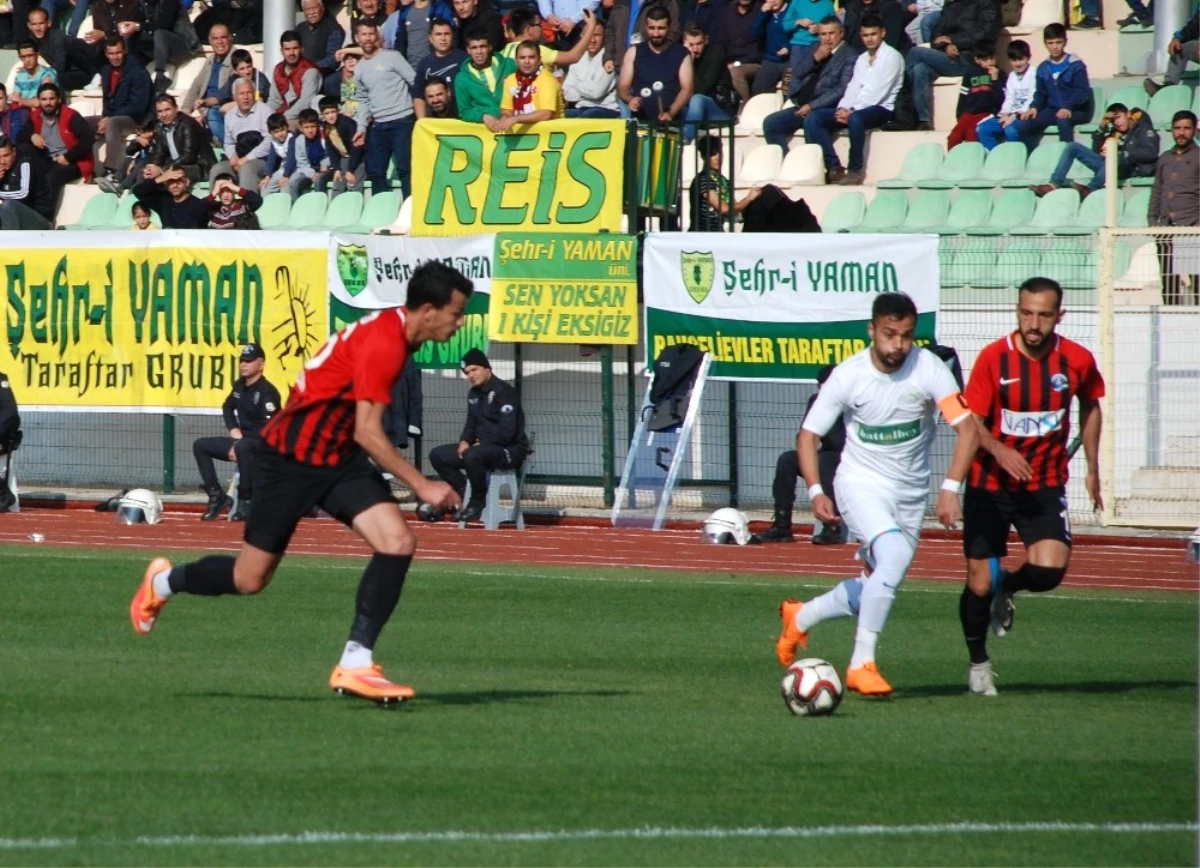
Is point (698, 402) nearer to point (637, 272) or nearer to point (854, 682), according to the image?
point (637, 272)

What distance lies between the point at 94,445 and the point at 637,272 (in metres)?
6.80

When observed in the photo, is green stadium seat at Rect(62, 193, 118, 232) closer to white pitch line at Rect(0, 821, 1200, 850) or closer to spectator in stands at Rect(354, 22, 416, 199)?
spectator in stands at Rect(354, 22, 416, 199)

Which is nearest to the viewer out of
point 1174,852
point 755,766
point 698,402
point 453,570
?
point 1174,852

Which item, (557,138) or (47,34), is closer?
(557,138)

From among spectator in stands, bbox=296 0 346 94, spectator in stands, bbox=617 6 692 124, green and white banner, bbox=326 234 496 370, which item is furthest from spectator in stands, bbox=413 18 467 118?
spectator in stands, bbox=296 0 346 94

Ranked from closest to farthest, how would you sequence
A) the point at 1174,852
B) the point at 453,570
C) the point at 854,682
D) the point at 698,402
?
the point at 1174,852
the point at 854,682
the point at 453,570
the point at 698,402

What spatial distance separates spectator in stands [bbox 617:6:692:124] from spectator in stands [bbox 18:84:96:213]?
8.14m

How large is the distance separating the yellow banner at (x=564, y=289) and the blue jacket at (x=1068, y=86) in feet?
16.9

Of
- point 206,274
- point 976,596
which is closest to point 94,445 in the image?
point 206,274

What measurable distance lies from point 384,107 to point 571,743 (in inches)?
634

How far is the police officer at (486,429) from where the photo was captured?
19.3m

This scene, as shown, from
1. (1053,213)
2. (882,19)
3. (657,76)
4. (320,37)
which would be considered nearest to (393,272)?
(657,76)

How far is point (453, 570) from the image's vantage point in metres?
15.8

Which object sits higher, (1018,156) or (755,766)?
(1018,156)
